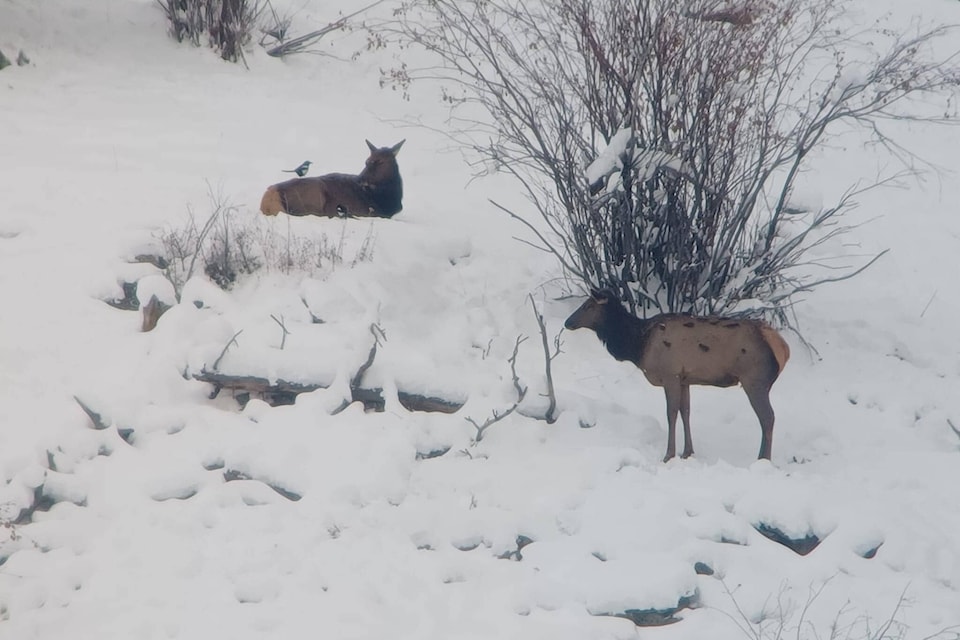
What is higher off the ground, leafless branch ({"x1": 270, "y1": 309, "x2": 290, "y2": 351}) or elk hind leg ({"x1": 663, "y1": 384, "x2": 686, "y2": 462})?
leafless branch ({"x1": 270, "y1": 309, "x2": 290, "y2": 351})

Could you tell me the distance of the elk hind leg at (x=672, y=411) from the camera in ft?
22.3

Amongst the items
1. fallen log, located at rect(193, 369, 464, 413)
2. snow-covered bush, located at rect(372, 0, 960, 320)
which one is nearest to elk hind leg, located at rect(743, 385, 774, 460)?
snow-covered bush, located at rect(372, 0, 960, 320)

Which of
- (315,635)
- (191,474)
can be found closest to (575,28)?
(191,474)

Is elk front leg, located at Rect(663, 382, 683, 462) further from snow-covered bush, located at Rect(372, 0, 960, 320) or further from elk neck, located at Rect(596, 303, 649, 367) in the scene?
snow-covered bush, located at Rect(372, 0, 960, 320)

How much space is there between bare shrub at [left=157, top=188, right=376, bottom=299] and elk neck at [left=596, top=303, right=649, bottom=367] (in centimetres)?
220

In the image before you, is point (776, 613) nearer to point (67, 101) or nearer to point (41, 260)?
point (41, 260)

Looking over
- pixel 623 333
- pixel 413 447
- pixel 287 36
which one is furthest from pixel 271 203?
pixel 287 36

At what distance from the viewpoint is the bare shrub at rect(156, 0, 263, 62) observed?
13578 mm

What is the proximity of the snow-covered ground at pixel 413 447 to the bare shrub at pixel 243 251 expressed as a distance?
109 millimetres

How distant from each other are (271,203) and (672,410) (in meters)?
4.18

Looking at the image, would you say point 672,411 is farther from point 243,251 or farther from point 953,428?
point 243,251

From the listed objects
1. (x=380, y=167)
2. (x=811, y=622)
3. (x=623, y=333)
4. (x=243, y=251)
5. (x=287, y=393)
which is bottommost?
(x=811, y=622)

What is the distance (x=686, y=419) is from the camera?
22.6 feet

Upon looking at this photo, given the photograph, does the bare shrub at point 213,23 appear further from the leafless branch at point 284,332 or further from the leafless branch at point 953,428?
the leafless branch at point 953,428
